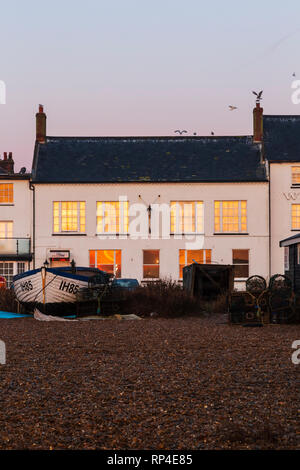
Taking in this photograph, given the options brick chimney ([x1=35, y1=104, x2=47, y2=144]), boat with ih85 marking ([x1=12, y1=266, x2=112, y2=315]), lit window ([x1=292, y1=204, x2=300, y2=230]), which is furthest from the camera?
brick chimney ([x1=35, y1=104, x2=47, y2=144])

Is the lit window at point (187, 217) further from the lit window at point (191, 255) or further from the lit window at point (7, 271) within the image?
the lit window at point (7, 271)

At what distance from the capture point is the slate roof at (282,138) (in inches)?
1480

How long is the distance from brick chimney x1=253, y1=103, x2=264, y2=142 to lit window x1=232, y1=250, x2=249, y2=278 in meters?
7.90

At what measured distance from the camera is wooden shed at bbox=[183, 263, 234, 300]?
79.8 feet

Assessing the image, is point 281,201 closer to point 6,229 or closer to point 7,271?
point 6,229

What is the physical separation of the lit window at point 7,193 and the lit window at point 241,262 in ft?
46.2

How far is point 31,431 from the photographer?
639cm

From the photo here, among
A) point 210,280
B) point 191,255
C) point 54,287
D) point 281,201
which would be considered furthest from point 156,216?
point 54,287

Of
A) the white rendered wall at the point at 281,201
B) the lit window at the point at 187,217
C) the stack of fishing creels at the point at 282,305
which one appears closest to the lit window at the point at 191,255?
the lit window at the point at 187,217

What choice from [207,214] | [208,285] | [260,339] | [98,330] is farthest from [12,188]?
[260,339]

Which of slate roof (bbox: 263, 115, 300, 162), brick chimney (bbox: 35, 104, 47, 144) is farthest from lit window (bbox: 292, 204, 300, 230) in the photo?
brick chimney (bbox: 35, 104, 47, 144)

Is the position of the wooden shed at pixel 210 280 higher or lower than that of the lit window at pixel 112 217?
lower

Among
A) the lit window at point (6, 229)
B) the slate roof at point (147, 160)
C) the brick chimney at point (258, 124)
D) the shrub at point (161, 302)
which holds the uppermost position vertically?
the brick chimney at point (258, 124)

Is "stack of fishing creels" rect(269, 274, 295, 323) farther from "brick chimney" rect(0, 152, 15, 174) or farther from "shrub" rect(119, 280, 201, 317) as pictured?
"brick chimney" rect(0, 152, 15, 174)
